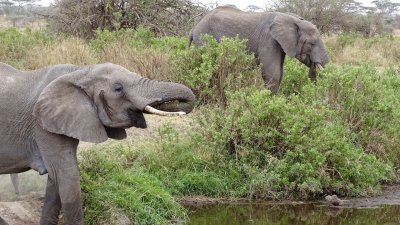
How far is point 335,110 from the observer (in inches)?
341

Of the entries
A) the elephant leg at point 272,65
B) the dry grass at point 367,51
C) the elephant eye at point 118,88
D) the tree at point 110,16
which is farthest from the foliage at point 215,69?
the dry grass at point 367,51

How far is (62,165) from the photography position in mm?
5035

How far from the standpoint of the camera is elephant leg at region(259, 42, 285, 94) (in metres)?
10.1

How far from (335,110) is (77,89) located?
4390 millimetres

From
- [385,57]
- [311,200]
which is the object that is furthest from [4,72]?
[385,57]

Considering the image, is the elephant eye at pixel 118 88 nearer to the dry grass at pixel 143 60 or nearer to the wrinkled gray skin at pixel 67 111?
the wrinkled gray skin at pixel 67 111

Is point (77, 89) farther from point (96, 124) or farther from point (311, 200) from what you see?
point (311, 200)

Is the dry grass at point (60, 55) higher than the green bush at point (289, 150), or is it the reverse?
the green bush at point (289, 150)

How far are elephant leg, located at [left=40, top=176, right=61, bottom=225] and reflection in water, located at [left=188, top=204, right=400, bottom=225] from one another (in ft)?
5.21

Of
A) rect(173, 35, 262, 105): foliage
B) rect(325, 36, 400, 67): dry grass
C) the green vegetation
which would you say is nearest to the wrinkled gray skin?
the green vegetation

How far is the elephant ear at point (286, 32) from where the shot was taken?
1045cm

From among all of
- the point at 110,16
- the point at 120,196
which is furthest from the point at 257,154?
the point at 110,16

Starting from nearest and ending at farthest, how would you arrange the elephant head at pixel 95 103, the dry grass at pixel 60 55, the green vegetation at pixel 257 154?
1. the elephant head at pixel 95 103
2. the green vegetation at pixel 257 154
3. the dry grass at pixel 60 55

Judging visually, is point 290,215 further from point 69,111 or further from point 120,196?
point 69,111
